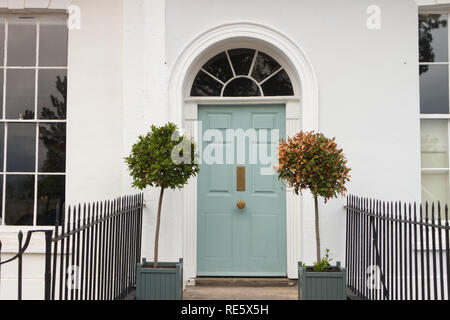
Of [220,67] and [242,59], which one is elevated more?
[242,59]

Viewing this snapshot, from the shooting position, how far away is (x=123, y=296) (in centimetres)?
447

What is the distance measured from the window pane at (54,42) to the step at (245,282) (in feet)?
12.4

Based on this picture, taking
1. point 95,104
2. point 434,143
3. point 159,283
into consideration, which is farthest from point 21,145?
point 434,143

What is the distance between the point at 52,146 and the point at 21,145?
1.49 ft

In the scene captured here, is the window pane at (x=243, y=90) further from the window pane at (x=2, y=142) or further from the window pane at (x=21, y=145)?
the window pane at (x=2, y=142)

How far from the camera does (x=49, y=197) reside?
5.78 meters

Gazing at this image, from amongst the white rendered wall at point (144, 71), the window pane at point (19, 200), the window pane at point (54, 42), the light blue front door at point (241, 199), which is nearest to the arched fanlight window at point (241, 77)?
the light blue front door at point (241, 199)

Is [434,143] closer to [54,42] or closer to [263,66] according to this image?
[263,66]

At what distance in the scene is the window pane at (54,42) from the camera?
19.3ft

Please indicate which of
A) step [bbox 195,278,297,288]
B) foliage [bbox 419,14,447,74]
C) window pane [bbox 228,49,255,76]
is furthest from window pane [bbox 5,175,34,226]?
foliage [bbox 419,14,447,74]

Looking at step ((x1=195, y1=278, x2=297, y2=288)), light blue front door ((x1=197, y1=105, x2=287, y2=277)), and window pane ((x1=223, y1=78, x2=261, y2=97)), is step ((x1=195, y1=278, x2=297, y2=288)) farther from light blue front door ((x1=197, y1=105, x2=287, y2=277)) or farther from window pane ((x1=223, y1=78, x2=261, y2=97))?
window pane ((x1=223, y1=78, x2=261, y2=97))

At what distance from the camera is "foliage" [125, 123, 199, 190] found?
4.48 m
